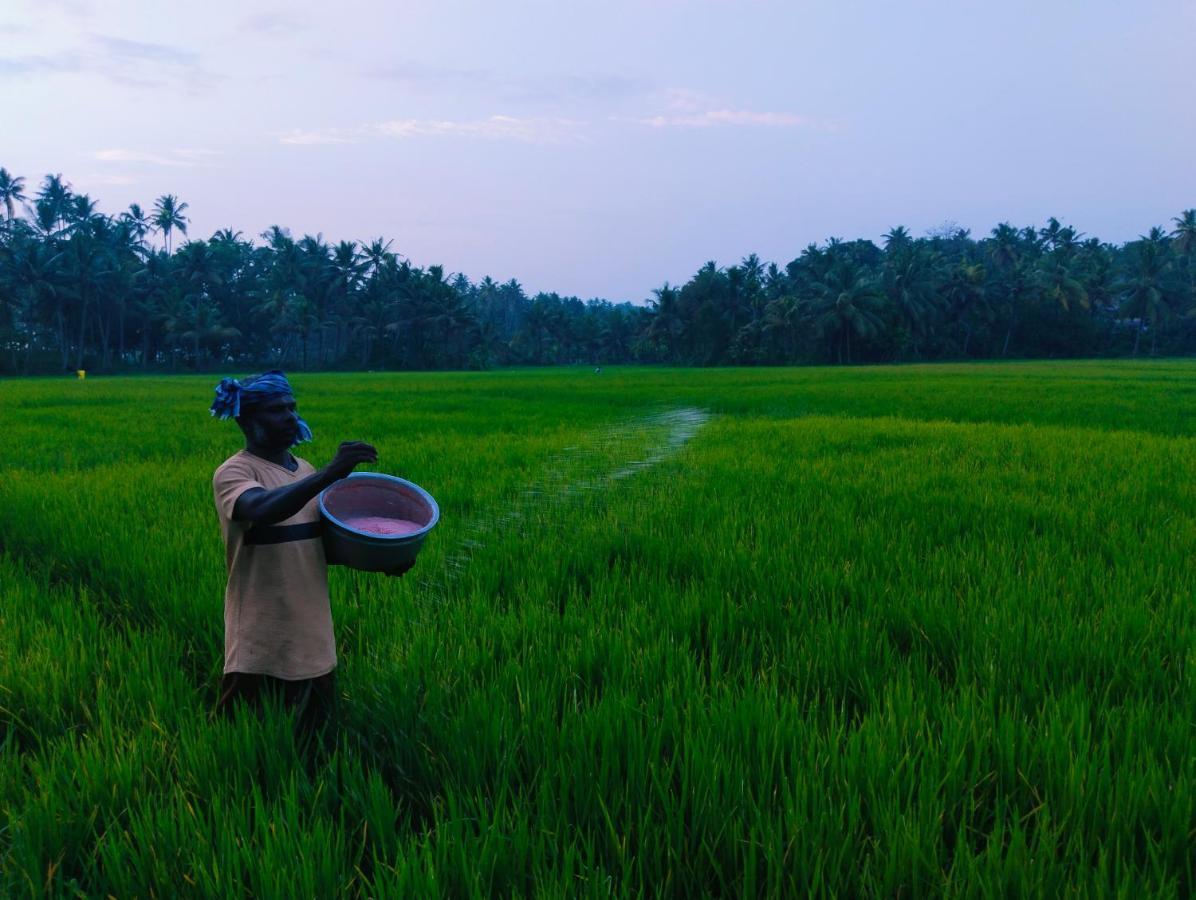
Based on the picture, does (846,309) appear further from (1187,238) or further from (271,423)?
(271,423)

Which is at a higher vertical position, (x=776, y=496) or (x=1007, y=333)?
(x=1007, y=333)

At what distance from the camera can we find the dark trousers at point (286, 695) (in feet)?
5.63

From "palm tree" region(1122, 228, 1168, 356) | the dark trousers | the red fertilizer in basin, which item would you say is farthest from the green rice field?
"palm tree" region(1122, 228, 1168, 356)

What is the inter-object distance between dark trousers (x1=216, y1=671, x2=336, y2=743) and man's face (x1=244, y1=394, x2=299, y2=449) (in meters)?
0.54

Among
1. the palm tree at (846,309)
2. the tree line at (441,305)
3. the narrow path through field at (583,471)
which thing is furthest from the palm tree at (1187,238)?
the narrow path through field at (583,471)

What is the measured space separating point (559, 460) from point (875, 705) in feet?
18.3

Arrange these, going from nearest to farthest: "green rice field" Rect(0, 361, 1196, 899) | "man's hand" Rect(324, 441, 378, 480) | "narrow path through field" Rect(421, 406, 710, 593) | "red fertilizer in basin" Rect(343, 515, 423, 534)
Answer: "green rice field" Rect(0, 361, 1196, 899) → "man's hand" Rect(324, 441, 378, 480) → "red fertilizer in basin" Rect(343, 515, 423, 534) → "narrow path through field" Rect(421, 406, 710, 593)

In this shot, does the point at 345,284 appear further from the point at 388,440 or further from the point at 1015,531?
the point at 1015,531

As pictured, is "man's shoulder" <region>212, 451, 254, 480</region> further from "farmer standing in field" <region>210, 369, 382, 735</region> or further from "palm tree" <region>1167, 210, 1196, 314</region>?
"palm tree" <region>1167, 210, 1196, 314</region>

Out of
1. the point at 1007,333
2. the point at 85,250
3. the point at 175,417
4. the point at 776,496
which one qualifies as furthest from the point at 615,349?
the point at 776,496

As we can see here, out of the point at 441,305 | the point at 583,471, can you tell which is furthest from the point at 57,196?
the point at 583,471

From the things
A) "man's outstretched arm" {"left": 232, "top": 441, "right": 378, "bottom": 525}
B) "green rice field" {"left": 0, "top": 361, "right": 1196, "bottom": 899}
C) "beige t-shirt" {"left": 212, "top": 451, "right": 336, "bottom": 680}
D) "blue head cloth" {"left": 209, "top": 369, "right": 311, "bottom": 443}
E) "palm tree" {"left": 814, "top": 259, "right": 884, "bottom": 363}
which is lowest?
"green rice field" {"left": 0, "top": 361, "right": 1196, "bottom": 899}

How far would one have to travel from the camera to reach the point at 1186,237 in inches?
2292

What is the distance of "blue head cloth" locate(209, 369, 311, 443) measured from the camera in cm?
167
